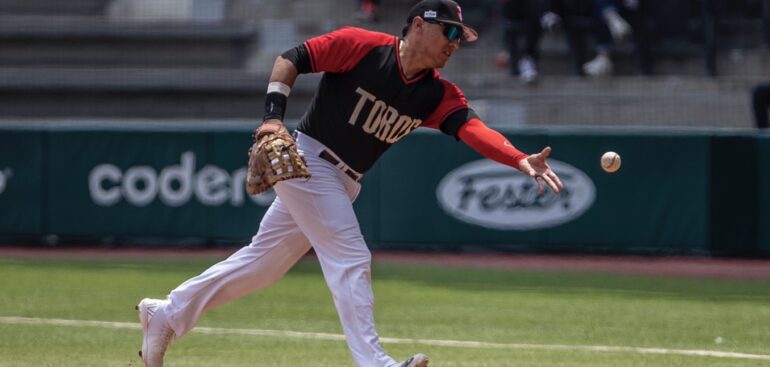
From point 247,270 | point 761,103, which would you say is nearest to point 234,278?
point 247,270

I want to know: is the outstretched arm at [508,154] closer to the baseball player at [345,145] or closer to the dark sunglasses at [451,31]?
the baseball player at [345,145]

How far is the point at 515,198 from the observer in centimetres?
1498

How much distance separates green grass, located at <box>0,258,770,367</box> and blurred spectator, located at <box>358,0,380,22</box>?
270 inches

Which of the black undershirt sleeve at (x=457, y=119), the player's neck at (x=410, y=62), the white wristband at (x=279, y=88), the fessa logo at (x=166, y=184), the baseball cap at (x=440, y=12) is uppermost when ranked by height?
the baseball cap at (x=440, y=12)

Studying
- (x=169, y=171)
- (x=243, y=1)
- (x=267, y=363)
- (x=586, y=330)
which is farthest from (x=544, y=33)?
(x=267, y=363)

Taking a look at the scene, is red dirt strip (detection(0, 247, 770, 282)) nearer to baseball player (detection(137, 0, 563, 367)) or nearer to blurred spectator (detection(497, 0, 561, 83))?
blurred spectator (detection(497, 0, 561, 83))

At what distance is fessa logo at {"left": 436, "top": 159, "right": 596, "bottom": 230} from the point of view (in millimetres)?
14953

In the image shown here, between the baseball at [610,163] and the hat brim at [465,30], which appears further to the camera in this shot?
the hat brim at [465,30]

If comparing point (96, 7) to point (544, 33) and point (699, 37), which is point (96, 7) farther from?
point (699, 37)

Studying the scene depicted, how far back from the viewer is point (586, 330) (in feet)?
30.8

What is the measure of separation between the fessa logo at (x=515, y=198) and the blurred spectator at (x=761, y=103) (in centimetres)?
238

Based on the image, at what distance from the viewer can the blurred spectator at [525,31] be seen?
62.1ft

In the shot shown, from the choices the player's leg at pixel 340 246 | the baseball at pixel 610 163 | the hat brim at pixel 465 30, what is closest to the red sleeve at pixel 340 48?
the hat brim at pixel 465 30

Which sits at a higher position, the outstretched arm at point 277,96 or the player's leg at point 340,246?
the outstretched arm at point 277,96
